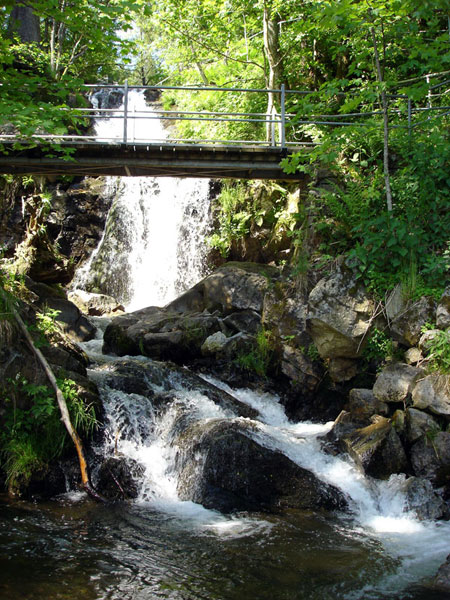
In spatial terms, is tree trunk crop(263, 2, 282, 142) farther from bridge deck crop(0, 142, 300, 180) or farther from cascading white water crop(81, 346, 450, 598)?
cascading white water crop(81, 346, 450, 598)

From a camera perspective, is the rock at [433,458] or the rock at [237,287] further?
the rock at [237,287]

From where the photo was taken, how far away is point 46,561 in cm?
478

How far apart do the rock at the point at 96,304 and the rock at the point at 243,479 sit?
863 cm

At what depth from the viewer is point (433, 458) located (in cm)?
678

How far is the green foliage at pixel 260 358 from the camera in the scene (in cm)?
1017

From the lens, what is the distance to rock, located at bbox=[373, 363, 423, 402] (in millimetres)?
7621

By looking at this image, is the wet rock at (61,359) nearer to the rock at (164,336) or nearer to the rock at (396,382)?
the rock at (164,336)

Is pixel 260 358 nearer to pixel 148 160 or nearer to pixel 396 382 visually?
pixel 396 382

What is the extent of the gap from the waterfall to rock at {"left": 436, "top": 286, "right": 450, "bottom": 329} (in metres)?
9.01

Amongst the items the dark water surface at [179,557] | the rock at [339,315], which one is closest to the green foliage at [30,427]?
the dark water surface at [179,557]

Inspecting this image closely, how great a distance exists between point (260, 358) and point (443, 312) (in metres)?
3.68

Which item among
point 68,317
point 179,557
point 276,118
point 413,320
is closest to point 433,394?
point 413,320

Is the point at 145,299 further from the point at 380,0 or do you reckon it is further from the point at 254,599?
the point at 254,599

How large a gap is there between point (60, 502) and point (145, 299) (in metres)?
10.2
